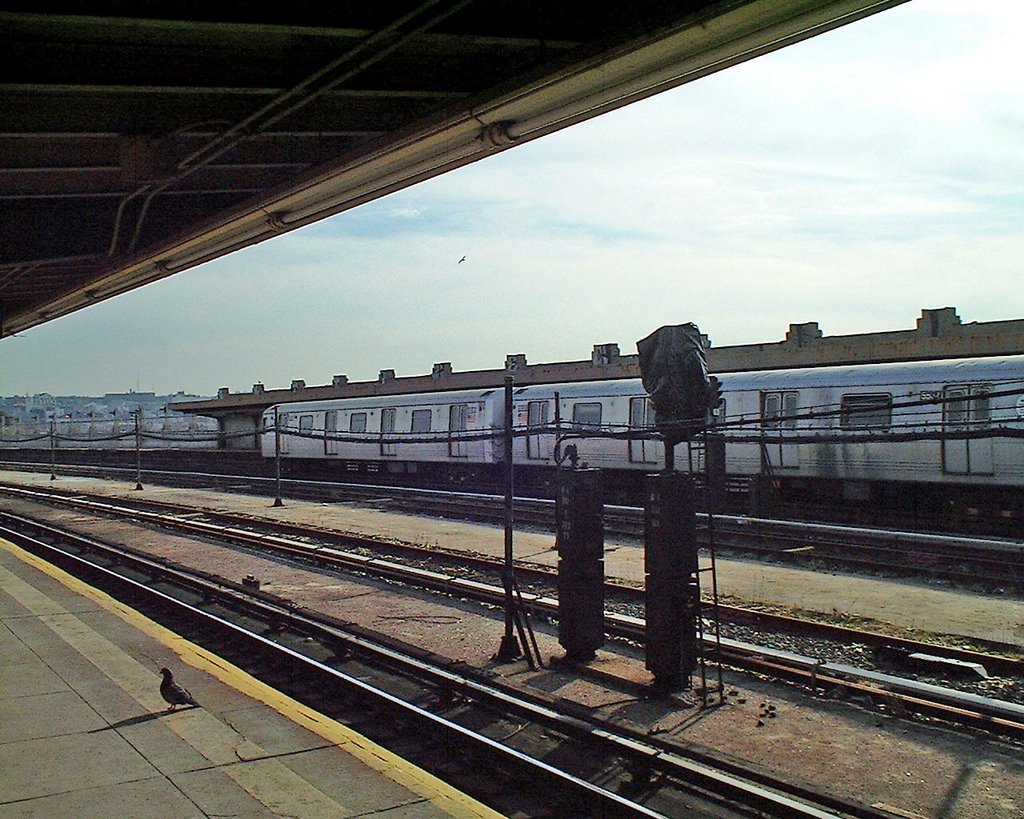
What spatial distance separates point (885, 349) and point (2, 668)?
25889 millimetres

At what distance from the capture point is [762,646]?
29.4 feet

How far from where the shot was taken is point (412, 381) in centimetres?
4731

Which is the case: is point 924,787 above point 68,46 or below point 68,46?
below

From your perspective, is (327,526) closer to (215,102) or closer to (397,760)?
(215,102)

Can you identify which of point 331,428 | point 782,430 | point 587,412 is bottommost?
point 782,430

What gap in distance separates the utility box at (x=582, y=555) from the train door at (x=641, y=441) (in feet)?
42.5

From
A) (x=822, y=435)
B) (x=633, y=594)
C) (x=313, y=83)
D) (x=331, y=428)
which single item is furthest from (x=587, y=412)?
(x=313, y=83)

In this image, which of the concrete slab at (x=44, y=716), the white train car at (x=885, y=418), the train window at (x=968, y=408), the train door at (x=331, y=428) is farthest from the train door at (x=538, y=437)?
the concrete slab at (x=44, y=716)

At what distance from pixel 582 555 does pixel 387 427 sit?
23.6 m

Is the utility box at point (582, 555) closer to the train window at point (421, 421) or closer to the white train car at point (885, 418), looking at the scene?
the white train car at point (885, 418)

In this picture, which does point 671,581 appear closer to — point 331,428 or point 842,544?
point 842,544

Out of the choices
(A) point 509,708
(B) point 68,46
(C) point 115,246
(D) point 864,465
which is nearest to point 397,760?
(A) point 509,708

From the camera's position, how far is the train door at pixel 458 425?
91.2 ft

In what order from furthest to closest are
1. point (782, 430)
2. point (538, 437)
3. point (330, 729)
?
point (538, 437)
point (782, 430)
point (330, 729)
